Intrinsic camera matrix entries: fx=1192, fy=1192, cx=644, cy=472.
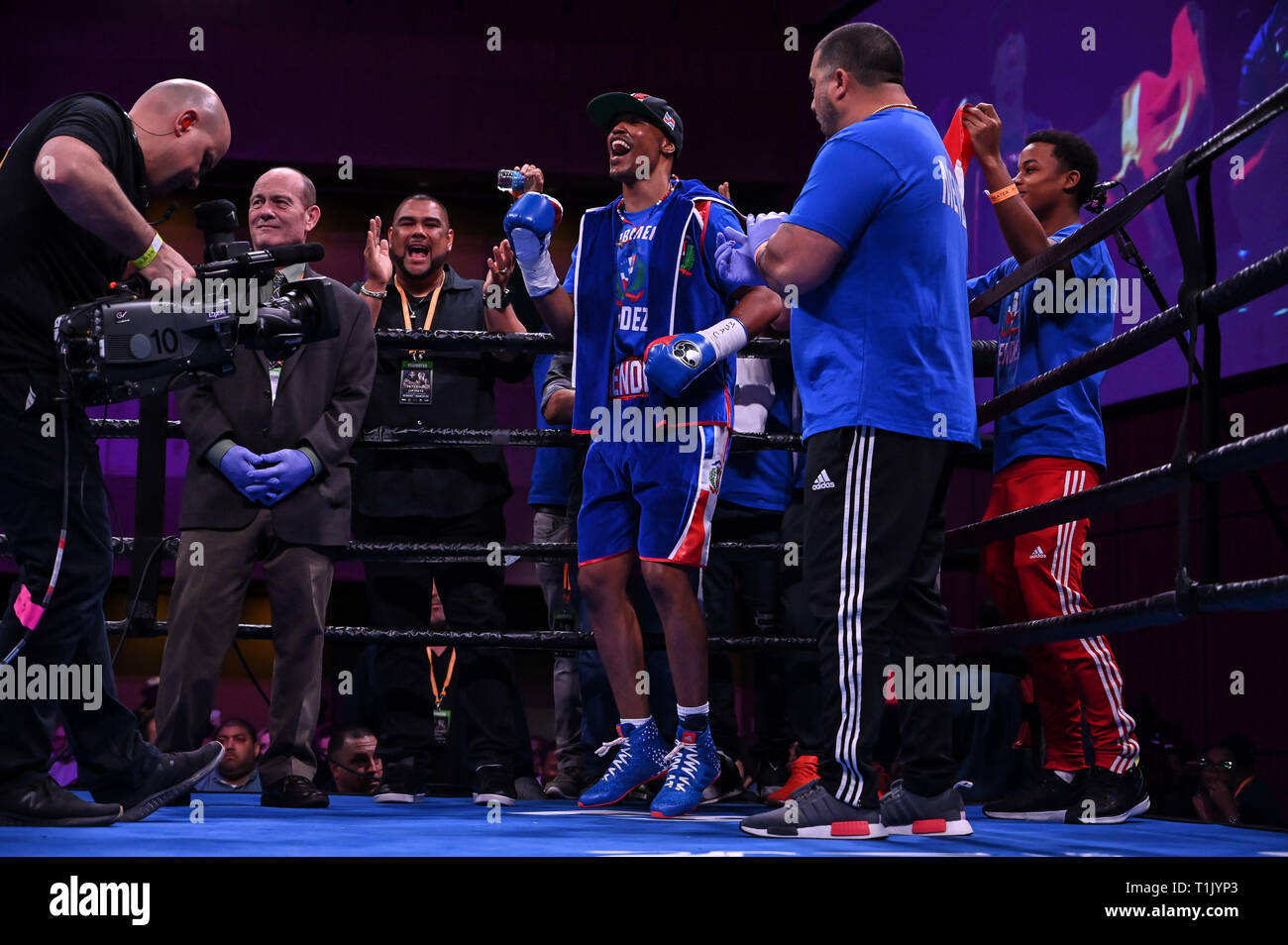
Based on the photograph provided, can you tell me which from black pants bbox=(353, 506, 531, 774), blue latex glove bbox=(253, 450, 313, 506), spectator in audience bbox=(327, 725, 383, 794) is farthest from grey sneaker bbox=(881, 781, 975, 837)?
spectator in audience bbox=(327, 725, 383, 794)

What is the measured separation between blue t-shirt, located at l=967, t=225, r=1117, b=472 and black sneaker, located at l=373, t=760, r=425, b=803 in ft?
5.92

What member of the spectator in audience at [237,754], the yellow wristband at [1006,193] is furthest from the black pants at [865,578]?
the spectator in audience at [237,754]

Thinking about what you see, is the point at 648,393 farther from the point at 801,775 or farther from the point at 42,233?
the point at 42,233

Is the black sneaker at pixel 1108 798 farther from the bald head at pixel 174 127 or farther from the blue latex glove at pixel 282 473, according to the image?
the bald head at pixel 174 127

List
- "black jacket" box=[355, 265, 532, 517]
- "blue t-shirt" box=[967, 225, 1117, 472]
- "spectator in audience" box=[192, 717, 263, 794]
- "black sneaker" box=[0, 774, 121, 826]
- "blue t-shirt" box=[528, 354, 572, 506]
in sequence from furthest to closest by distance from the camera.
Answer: "spectator in audience" box=[192, 717, 263, 794]
"blue t-shirt" box=[528, 354, 572, 506]
"black jacket" box=[355, 265, 532, 517]
"blue t-shirt" box=[967, 225, 1117, 472]
"black sneaker" box=[0, 774, 121, 826]

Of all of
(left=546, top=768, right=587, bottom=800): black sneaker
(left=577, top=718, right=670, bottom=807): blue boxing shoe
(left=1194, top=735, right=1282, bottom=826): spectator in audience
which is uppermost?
(left=577, top=718, right=670, bottom=807): blue boxing shoe

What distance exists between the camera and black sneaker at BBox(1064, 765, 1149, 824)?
9.03 ft

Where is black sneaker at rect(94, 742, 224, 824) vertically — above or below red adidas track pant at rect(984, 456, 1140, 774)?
below

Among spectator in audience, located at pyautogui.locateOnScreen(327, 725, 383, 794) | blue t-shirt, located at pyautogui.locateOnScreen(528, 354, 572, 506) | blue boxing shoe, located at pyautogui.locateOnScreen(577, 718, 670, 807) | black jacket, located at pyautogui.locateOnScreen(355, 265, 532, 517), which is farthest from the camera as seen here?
spectator in audience, located at pyautogui.locateOnScreen(327, 725, 383, 794)

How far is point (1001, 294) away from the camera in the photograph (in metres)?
3.20

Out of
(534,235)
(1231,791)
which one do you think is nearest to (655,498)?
(534,235)

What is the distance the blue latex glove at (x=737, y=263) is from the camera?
115 inches

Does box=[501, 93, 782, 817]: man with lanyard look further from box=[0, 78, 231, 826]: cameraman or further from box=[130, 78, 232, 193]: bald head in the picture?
box=[0, 78, 231, 826]: cameraman
